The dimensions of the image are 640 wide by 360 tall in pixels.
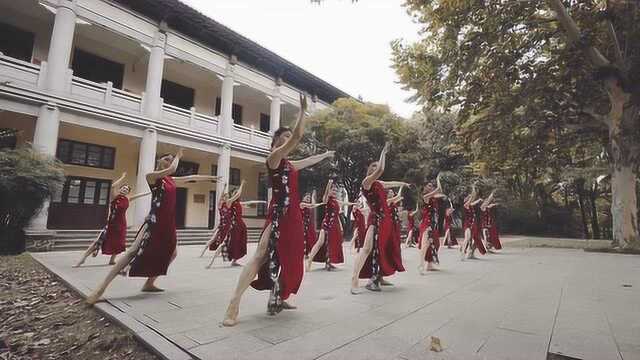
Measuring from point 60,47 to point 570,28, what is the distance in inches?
677

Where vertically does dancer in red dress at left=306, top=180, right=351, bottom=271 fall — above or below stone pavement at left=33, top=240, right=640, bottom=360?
above

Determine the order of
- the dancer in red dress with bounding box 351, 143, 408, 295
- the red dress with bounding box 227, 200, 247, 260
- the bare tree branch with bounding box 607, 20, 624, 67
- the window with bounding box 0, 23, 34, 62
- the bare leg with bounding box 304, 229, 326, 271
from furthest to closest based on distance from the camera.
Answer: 1. the window with bounding box 0, 23, 34, 62
2. the bare tree branch with bounding box 607, 20, 624, 67
3. the red dress with bounding box 227, 200, 247, 260
4. the bare leg with bounding box 304, 229, 326, 271
5. the dancer in red dress with bounding box 351, 143, 408, 295

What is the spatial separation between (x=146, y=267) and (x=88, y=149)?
14.1 meters

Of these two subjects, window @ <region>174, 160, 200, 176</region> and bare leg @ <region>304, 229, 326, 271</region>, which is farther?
window @ <region>174, 160, 200, 176</region>

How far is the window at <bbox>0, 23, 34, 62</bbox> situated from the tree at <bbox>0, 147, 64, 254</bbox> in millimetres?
6541

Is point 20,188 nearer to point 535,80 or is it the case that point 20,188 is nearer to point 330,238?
point 330,238

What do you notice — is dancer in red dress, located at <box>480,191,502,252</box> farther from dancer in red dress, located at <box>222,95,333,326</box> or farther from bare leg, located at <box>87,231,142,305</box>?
bare leg, located at <box>87,231,142,305</box>

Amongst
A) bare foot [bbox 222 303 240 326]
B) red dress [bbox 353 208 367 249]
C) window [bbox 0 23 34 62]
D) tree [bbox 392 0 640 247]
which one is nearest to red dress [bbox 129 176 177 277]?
bare foot [bbox 222 303 240 326]

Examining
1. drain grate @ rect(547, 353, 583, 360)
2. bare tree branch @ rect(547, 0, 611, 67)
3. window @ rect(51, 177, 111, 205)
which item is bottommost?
drain grate @ rect(547, 353, 583, 360)

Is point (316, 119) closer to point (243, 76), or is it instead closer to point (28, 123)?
point (243, 76)

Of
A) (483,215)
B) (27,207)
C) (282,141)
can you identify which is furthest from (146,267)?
(483,215)

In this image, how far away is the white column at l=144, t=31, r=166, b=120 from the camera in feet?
48.8

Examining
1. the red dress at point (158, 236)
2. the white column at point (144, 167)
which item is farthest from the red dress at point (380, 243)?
the white column at point (144, 167)

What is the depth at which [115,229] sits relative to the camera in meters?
7.45
